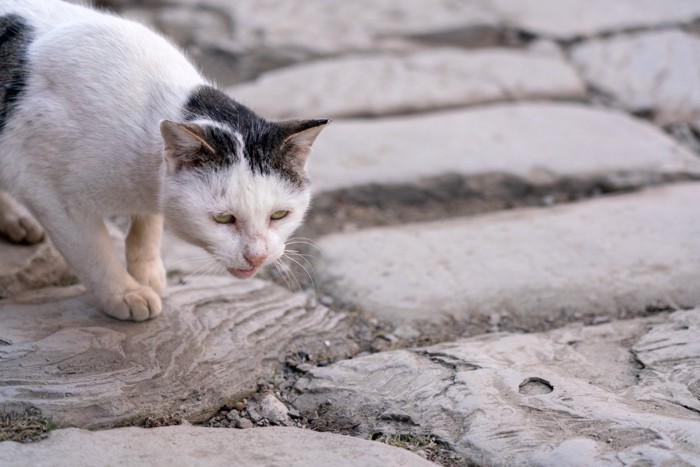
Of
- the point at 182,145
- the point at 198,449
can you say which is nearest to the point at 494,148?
the point at 182,145

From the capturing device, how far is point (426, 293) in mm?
3375

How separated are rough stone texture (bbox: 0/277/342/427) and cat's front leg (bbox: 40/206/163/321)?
0.06 metres

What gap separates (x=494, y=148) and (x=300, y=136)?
2.16 m

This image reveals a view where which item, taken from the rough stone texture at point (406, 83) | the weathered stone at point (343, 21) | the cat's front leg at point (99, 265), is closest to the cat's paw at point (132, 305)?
the cat's front leg at point (99, 265)

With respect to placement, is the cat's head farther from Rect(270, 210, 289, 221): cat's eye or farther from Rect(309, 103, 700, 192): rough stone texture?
Rect(309, 103, 700, 192): rough stone texture

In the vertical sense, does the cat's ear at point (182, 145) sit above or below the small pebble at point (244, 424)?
above

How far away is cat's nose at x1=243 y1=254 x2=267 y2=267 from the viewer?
8.28 feet

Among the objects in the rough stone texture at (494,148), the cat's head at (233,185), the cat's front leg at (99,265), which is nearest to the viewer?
the cat's head at (233,185)

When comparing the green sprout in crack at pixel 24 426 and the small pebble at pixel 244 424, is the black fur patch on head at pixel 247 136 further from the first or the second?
the green sprout in crack at pixel 24 426

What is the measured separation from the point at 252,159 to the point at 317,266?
45.6 inches

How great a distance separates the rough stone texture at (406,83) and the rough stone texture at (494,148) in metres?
0.23

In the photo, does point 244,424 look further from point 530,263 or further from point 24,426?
point 530,263

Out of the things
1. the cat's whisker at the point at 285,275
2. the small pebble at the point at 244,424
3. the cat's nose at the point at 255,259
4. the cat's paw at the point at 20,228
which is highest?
the cat's nose at the point at 255,259

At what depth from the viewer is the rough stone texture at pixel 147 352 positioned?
2469mm
